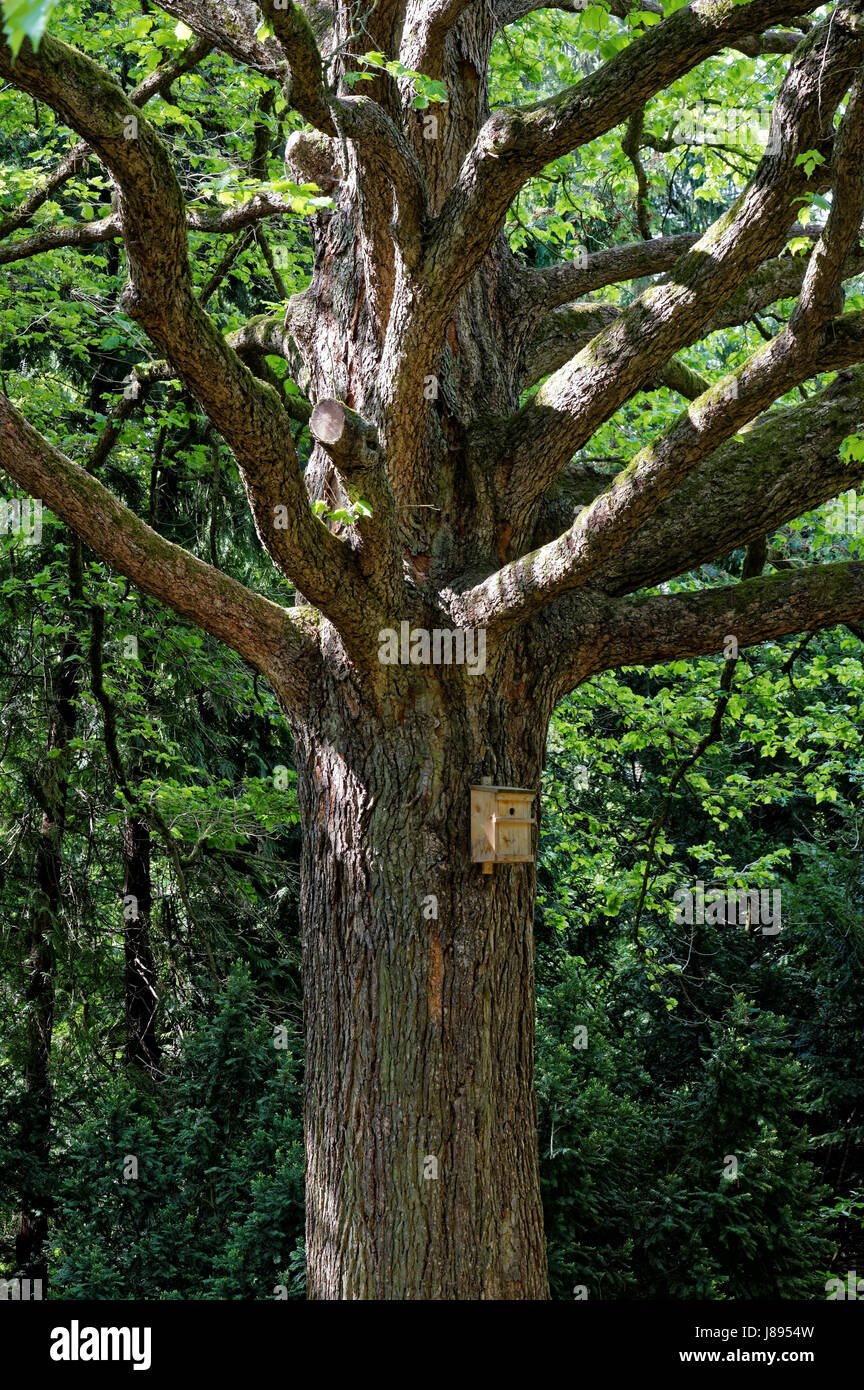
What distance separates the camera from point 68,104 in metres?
3.36

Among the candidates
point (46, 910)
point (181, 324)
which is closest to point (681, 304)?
point (181, 324)

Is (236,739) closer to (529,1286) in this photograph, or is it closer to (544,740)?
(544,740)

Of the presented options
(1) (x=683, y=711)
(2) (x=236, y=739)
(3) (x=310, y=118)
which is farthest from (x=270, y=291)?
(3) (x=310, y=118)

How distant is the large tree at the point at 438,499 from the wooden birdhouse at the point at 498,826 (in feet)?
0.28

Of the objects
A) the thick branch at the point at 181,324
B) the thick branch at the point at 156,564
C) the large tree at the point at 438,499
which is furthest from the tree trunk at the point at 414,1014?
the thick branch at the point at 181,324

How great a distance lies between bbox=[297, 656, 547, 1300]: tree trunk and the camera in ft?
14.1

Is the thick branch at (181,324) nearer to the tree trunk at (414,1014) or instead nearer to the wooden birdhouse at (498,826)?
the tree trunk at (414,1014)

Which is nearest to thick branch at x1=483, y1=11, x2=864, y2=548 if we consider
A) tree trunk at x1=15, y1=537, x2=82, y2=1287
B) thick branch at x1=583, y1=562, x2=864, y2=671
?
thick branch at x1=583, y1=562, x2=864, y2=671

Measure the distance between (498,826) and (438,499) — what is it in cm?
148

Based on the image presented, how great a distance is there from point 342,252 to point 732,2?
211 cm

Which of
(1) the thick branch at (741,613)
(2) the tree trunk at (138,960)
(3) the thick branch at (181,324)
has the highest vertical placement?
(3) the thick branch at (181,324)

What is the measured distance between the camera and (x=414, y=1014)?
14.5ft

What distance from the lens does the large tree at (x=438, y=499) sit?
3.79 m

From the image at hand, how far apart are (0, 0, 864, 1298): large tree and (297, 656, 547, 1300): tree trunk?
0.01 meters
